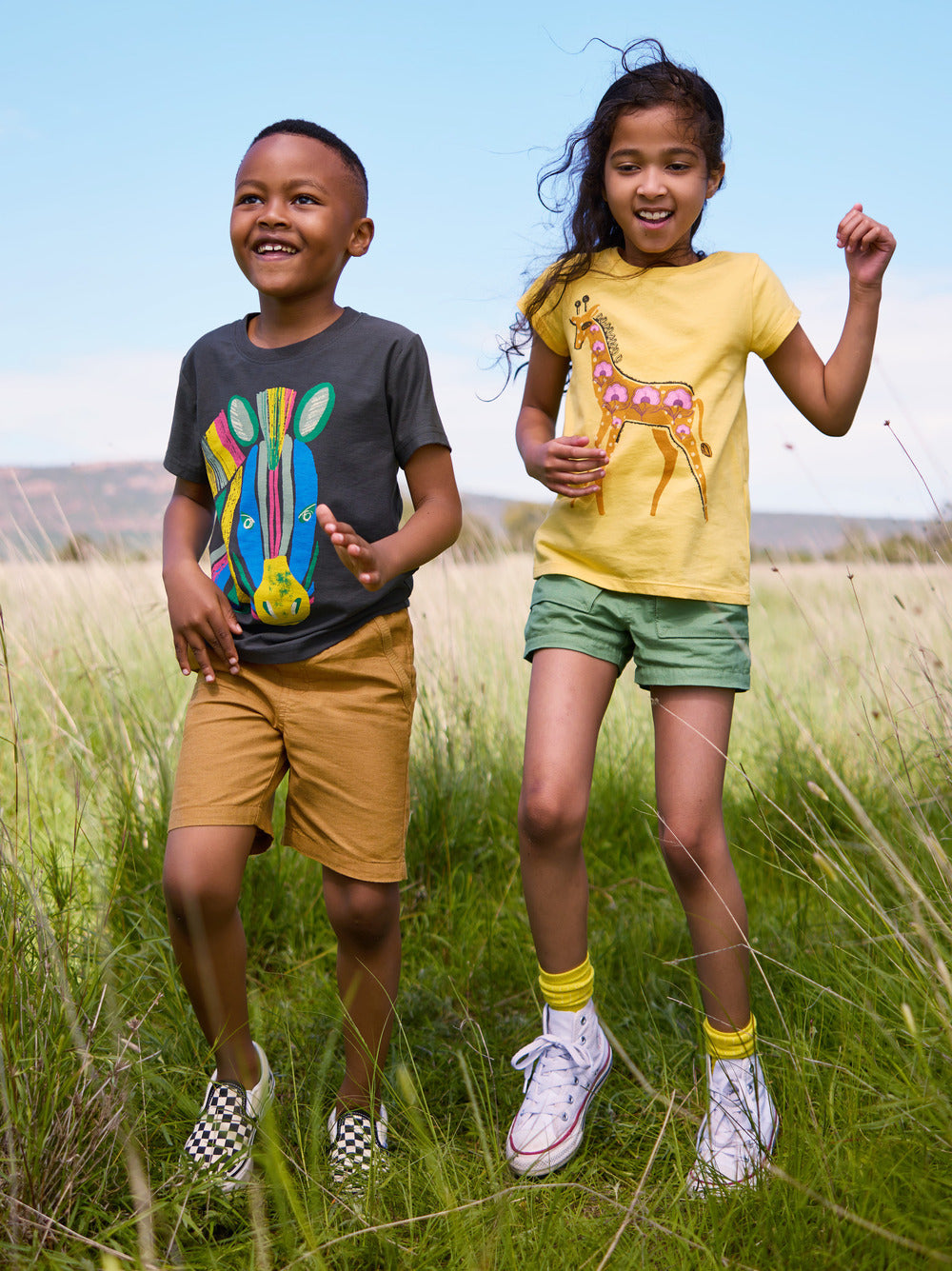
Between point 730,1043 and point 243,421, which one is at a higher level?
point 243,421

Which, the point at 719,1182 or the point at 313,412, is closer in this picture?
the point at 719,1182

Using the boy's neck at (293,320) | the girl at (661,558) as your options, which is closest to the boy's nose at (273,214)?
the boy's neck at (293,320)

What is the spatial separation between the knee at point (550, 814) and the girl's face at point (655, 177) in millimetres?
1084

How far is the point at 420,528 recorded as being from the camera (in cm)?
204

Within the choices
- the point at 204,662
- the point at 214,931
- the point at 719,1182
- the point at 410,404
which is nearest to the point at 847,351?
the point at 410,404

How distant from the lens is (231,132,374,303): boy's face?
209 centimetres

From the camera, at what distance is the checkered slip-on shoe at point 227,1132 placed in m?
1.77

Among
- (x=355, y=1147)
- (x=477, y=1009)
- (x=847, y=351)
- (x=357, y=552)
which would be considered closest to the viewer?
(x=357, y=552)

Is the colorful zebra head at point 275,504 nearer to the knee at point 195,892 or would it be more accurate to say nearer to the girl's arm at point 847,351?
the knee at point 195,892

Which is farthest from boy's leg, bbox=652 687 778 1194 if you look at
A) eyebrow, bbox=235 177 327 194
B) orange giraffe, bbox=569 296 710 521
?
eyebrow, bbox=235 177 327 194

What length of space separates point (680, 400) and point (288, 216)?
0.83 m

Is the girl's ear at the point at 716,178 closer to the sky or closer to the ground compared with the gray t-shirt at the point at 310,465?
closer to the sky

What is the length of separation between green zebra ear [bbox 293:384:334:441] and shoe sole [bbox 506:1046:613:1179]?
1.34 meters

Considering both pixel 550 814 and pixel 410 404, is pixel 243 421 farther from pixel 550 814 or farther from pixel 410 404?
pixel 550 814
